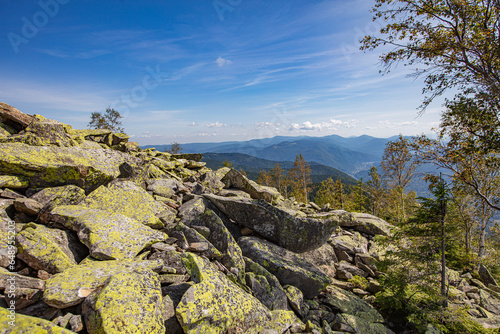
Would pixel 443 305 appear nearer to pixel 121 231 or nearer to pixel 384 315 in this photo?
pixel 384 315

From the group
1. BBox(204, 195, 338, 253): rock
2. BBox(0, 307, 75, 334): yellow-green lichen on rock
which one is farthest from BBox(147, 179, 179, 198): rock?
BBox(0, 307, 75, 334): yellow-green lichen on rock

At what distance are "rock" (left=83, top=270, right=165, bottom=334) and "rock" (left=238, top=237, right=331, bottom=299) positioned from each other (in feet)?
17.0

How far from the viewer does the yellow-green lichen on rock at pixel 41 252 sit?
5434mm

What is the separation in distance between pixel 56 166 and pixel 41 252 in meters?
4.59

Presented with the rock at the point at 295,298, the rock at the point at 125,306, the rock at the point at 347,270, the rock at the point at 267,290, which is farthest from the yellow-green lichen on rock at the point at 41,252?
the rock at the point at 347,270

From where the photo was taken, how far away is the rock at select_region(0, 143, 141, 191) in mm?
8148

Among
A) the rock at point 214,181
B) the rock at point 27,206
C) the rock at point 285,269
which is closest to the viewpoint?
the rock at point 27,206

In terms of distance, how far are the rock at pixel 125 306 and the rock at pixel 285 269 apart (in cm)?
518

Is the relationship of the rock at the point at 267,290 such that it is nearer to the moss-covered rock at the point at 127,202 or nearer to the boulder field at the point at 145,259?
the boulder field at the point at 145,259

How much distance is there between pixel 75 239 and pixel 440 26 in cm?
2201

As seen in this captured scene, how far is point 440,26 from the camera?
13812 mm

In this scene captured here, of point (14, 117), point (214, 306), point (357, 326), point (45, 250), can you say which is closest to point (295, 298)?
point (357, 326)

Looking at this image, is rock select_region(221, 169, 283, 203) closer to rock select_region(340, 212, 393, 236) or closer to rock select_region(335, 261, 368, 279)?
rock select_region(335, 261, 368, 279)

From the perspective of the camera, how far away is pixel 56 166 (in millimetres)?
8766
